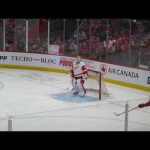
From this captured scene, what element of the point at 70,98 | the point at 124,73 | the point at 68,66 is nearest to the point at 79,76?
the point at 70,98

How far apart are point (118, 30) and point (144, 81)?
248 cm

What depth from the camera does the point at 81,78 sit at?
11477 millimetres

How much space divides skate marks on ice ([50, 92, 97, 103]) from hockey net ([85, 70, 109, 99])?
1.16ft

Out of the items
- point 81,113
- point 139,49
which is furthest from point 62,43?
point 81,113

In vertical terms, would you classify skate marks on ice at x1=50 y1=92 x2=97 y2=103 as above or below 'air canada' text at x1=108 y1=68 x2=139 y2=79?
below

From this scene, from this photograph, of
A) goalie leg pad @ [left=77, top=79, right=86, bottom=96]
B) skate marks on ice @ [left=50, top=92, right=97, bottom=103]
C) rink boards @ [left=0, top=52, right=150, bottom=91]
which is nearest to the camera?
skate marks on ice @ [left=50, top=92, right=97, bottom=103]

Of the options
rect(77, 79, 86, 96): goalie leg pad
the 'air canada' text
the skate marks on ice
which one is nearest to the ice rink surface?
the skate marks on ice

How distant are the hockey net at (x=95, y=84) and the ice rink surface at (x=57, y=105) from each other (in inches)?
6.9

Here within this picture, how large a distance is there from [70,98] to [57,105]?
3.02 feet

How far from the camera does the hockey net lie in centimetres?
1141

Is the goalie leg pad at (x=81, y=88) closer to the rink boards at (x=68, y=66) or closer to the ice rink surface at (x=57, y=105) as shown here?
the ice rink surface at (x=57, y=105)

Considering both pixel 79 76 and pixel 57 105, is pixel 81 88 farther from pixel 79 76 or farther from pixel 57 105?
pixel 57 105

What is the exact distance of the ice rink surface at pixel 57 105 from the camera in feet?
22.3

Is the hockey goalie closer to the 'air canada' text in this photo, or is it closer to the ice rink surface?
the ice rink surface
